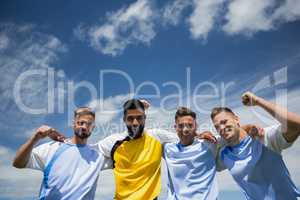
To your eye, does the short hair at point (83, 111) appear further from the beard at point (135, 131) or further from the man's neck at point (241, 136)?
the man's neck at point (241, 136)

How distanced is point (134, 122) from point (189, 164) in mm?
1861

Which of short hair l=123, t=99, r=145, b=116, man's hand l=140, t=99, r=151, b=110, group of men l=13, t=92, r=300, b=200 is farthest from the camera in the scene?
man's hand l=140, t=99, r=151, b=110

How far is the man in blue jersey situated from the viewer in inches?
344

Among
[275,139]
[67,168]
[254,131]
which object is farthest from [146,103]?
[275,139]

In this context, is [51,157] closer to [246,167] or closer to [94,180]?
[94,180]

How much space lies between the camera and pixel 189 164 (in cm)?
901

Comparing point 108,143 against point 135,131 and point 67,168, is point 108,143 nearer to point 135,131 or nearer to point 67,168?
point 135,131

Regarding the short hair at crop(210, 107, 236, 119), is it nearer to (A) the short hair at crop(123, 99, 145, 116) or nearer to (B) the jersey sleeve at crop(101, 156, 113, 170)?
(A) the short hair at crop(123, 99, 145, 116)

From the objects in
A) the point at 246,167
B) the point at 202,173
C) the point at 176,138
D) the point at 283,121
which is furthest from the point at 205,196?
the point at 283,121

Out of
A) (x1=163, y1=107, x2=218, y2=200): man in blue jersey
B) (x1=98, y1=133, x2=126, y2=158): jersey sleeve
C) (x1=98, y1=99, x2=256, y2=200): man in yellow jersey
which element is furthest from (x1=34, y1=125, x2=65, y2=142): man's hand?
(x1=163, y1=107, x2=218, y2=200): man in blue jersey

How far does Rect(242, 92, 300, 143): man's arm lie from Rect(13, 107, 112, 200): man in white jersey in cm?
429

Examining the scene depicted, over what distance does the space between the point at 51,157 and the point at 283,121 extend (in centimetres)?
601

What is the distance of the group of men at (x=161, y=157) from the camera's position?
8227 millimetres

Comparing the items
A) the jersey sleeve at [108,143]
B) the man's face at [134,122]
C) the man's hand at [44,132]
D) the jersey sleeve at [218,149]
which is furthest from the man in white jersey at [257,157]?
the man's hand at [44,132]
